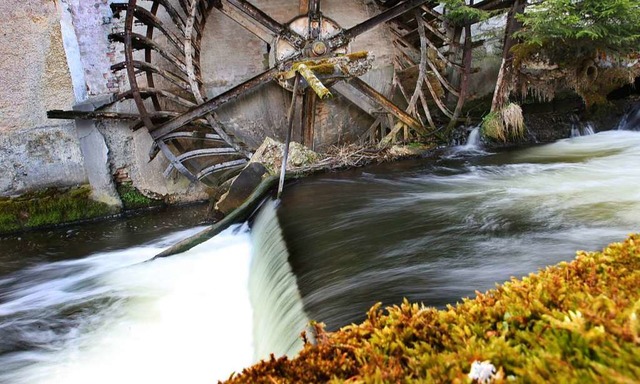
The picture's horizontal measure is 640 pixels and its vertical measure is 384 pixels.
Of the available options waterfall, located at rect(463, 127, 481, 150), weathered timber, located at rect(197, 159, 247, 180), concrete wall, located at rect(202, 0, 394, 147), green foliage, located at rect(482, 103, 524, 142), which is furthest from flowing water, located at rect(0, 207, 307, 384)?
green foliage, located at rect(482, 103, 524, 142)

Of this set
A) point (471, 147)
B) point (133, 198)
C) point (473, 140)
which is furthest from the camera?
point (473, 140)

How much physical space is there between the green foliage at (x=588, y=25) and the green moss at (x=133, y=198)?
6.18m

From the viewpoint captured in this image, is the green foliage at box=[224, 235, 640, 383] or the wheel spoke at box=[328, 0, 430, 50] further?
the wheel spoke at box=[328, 0, 430, 50]

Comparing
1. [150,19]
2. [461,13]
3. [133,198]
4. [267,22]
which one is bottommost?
[133,198]

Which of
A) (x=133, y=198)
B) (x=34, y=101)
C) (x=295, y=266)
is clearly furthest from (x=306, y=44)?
(x=295, y=266)

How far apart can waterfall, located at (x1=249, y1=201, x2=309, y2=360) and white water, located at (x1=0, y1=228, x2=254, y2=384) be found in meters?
0.14

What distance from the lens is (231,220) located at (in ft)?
16.9

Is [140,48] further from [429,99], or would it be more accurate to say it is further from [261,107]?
[429,99]

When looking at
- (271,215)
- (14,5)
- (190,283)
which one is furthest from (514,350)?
(14,5)

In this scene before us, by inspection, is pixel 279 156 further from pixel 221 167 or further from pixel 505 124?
pixel 505 124

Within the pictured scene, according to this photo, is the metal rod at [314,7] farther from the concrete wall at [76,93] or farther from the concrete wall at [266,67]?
the concrete wall at [76,93]

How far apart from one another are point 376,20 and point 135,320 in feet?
18.8

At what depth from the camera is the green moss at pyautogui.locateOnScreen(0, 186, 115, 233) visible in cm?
668

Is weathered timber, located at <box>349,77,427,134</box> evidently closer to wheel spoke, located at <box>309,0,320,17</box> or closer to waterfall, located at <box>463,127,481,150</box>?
waterfall, located at <box>463,127,481,150</box>
